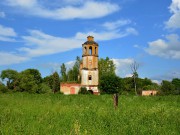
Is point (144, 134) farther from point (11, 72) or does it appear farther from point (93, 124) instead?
point (11, 72)

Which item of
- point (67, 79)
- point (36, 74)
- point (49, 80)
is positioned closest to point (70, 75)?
point (67, 79)

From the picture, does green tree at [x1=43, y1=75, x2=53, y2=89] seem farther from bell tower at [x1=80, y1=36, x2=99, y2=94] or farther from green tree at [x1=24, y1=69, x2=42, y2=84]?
bell tower at [x1=80, y1=36, x2=99, y2=94]

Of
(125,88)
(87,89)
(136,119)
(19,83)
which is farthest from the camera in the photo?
(125,88)

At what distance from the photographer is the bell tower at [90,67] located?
250 feet

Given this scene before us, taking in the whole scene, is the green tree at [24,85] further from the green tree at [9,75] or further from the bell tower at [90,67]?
→ the bell tower at [90,67]

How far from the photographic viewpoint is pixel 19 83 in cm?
9088

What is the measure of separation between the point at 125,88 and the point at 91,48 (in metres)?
30.5

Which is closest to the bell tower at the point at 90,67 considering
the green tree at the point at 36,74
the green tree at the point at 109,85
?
the green tree at the point at 109,85

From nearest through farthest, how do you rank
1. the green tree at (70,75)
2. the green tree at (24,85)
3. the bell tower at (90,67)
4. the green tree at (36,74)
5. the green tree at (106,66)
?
the bell tower at (90,67)
the green tree at (24,85)
the green tree at (106,66)
the green tree at (70,75)
the green tree at (36,74)

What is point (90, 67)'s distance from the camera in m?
76.9

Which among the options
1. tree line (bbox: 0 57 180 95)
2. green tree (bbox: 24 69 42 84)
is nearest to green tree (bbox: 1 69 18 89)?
tree line (bbox: 0 57 180 95)

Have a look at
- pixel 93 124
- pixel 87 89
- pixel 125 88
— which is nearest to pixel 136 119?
pixel 93 124

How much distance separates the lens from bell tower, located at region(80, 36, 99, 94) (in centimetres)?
7619

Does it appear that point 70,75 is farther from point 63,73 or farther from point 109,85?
point 109,85
